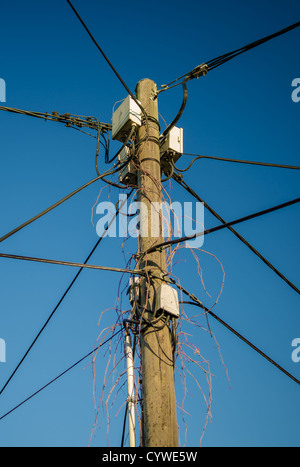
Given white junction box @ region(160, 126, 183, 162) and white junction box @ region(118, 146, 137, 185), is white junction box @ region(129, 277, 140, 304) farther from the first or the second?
white junction box @ region(160, 126, 183, 162)

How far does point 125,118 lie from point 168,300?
2.06 m

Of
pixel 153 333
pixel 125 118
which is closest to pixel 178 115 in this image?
pixel 125 118

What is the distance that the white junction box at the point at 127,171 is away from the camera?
17.7ft

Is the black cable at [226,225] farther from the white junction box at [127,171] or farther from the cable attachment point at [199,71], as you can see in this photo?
the cable attachment point at [199,71]

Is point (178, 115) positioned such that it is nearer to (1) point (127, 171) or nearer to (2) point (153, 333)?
(1) point (127, 171)

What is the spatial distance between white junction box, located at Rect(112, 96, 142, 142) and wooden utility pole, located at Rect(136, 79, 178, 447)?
0.12 meters

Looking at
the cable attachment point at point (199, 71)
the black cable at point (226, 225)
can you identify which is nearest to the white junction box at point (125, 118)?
the cable attachment point at point (199, 71)

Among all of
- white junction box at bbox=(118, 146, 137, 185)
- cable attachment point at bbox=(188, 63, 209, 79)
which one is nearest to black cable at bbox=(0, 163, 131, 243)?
white junction box at bbox=(118, 146, 137, 185)

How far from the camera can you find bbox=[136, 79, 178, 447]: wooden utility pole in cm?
386

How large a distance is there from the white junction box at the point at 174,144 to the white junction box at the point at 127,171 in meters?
0.39

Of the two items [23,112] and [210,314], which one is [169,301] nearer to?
[210,314]

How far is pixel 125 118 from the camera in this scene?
5484mm

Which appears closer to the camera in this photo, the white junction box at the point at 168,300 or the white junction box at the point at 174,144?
the white junction box at the point at 168,300
